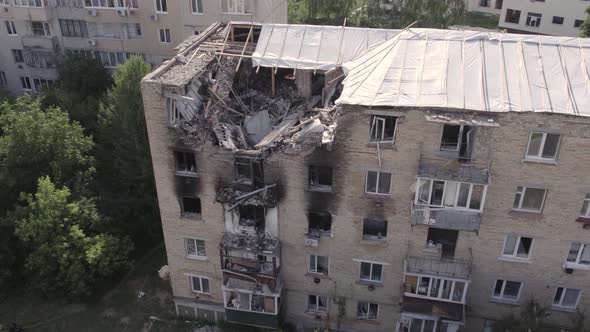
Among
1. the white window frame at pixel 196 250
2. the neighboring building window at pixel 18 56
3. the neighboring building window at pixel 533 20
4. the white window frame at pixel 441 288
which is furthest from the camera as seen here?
the neighboring building window at pixel 533 20

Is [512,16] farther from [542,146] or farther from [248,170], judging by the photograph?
[248,170]

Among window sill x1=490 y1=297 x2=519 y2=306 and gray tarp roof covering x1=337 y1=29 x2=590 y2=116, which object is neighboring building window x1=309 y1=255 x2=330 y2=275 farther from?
gray tarp roof covering x1=337 y1=29 x2=590 y2=116

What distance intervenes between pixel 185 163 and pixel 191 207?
11.3 ft

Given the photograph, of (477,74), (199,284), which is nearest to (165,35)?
(199,284)

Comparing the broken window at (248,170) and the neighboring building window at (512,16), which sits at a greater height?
the neighboring building window at (512,16)

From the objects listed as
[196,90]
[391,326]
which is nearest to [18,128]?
[196,90]

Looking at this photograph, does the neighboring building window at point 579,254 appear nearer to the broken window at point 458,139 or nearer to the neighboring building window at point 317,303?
the broken window at point 458,139

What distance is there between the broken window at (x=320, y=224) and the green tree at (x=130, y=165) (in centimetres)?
1808

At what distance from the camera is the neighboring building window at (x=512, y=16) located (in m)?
79.4

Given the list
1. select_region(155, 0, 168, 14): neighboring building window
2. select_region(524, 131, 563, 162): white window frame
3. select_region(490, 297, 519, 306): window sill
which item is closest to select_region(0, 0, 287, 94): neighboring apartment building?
select_region(155, 0, 168, 14): neighboring building window

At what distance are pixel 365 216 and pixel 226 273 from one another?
975 centimetres

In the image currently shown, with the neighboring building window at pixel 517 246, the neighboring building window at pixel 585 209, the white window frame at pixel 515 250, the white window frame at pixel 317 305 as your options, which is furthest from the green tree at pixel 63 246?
the neighboring building window at pixel 585 209

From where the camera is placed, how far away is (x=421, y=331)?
3150 cm

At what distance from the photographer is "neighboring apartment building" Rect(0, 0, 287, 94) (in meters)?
50.8
